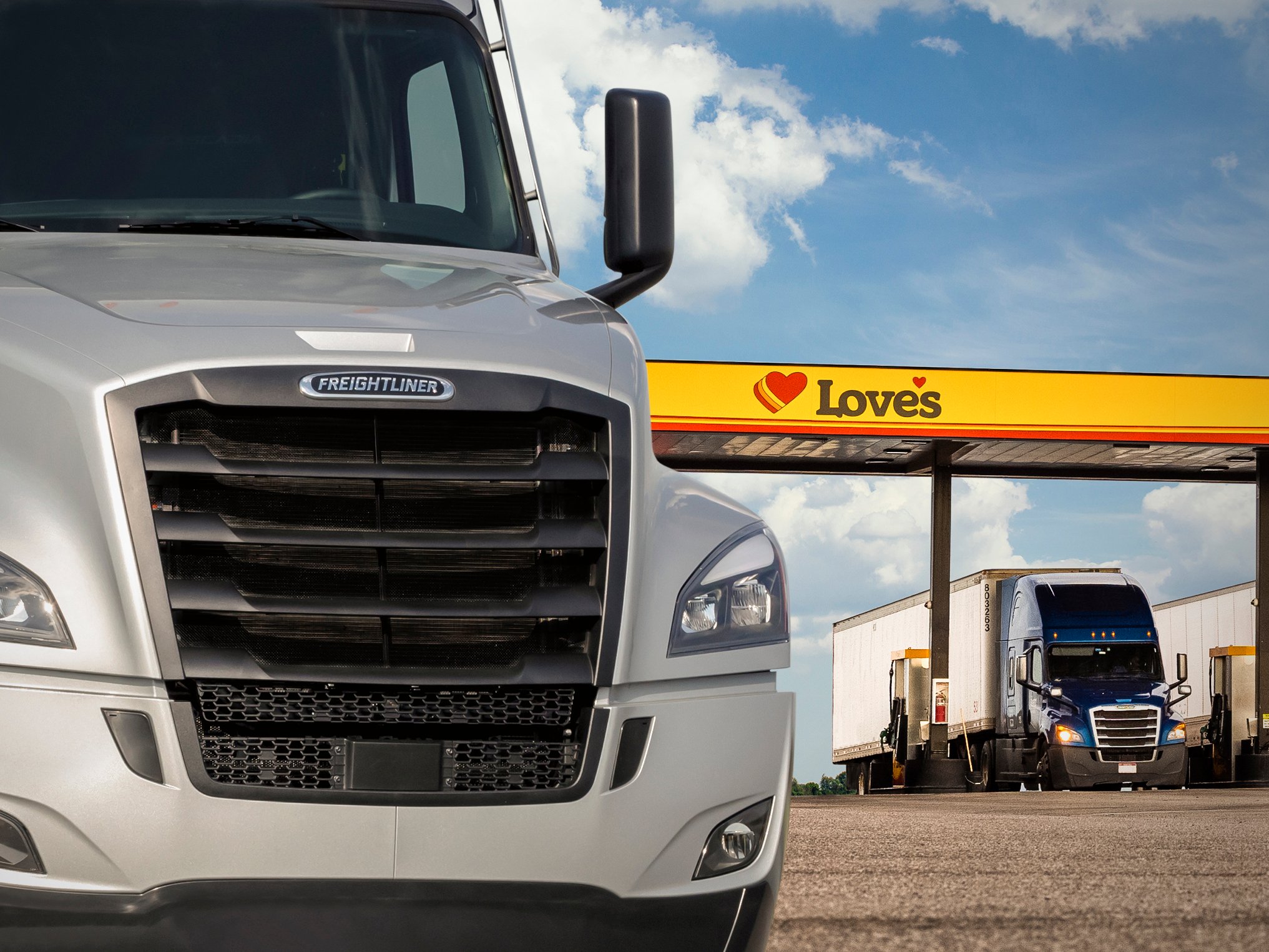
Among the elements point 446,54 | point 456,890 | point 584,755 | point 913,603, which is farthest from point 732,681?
point 913,603

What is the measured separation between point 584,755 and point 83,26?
3.11 metres

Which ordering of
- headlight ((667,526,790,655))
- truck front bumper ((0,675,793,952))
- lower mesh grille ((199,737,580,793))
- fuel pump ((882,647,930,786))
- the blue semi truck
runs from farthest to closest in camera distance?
fuel pump ((882,647,930,786)) < the blue semi truck < headlight ((667,526,790,655)) < lower mesh grille ((199,737,580,793)) < truck front bumper ((0,675,793,952))

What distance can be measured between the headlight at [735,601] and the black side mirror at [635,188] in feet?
3.90

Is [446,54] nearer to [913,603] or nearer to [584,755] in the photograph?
[584,755]

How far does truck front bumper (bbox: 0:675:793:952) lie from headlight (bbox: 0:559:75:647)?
0.33 feet

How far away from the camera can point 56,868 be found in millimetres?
2924

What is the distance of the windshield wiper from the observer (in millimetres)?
4234

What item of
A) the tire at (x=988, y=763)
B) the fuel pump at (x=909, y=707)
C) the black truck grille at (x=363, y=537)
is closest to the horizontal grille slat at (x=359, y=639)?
the black truck grille at (x=363, y=537)

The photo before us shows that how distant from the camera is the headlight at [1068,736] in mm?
23141

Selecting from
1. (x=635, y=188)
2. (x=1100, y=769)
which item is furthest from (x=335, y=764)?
(x=1100, y=769)

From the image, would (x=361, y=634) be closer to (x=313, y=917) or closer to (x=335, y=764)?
(x=335, y=764)

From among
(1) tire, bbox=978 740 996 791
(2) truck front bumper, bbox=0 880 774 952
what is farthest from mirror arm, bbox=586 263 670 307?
(1) tire, bbox=978 740 996 791

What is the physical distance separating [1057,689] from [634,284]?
20.4 metres

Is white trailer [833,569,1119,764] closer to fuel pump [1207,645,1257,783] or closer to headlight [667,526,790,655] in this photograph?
fuel pump [1207,645,1257,783]
